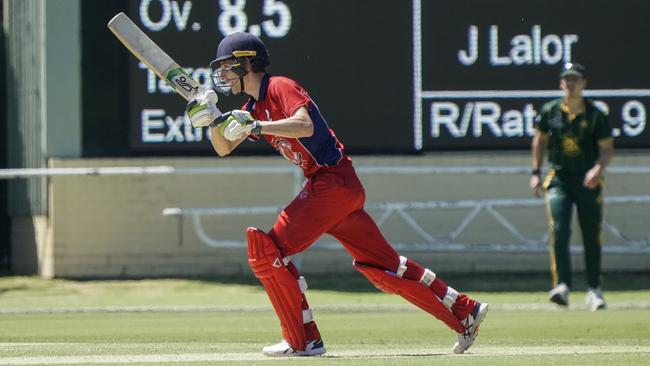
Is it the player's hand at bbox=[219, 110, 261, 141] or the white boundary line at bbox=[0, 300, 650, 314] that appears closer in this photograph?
the player's hand at bbox=[219, 110, 261, 141]

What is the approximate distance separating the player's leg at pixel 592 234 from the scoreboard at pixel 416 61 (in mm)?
2670

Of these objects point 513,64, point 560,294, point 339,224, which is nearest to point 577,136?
point 560,294

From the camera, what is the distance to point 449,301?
8.34 metres

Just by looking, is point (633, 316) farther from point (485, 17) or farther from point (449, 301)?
point (485, 17)

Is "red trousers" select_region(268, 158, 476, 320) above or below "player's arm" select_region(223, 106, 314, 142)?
below

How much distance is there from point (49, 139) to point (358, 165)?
312cm

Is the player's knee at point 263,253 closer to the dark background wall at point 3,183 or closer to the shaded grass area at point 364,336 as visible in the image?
the shaded grass area at point 364,336

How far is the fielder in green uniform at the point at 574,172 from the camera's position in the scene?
11633 millimetres

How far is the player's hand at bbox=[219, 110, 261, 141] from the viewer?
25.3ft

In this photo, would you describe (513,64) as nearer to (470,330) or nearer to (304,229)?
(470,330)

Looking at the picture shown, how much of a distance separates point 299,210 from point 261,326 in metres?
2.92

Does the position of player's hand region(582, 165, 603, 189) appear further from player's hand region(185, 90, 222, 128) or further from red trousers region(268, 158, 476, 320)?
player's hand region(185, 90, 222, 128)

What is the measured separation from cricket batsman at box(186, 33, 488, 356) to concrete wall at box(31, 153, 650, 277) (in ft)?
21.3

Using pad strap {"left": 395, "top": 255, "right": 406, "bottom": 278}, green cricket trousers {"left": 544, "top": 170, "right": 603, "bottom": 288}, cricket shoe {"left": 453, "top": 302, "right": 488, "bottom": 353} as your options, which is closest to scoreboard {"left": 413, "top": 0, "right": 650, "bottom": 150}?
green cricket trousers {"left": 544, "top": 170, "right": 603, "bottom": 288}
